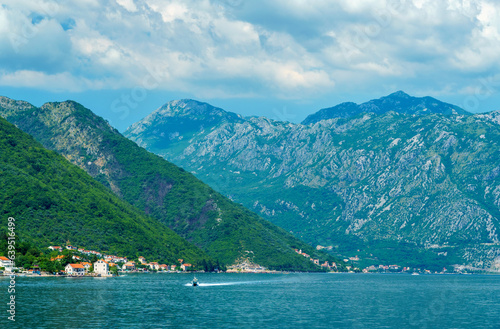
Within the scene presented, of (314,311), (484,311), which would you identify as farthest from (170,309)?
(484,311)

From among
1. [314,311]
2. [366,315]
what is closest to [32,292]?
[314,311]

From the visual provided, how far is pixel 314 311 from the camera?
142m

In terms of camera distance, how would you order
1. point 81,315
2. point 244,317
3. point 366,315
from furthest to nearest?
1. point 366,315
2. point 244,317
3. point 81,315

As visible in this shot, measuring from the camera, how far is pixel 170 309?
137000 mm

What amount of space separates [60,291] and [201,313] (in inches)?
2315

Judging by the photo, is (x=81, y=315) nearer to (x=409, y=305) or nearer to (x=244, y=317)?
(x=244, y=317)

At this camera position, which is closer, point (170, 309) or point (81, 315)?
point (81, 315)

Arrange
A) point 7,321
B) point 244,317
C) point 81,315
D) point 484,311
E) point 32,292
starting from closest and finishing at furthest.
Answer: point 7,321 < point 81,315 < point 244,317 < point 484,311 < point 32,292

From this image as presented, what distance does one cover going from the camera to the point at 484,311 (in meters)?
152

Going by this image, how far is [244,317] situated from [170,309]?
20134 millimetres

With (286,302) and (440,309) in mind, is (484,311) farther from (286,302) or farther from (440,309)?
(286,302)

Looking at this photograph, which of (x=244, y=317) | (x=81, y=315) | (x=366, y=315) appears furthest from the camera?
(x=366, y=315)

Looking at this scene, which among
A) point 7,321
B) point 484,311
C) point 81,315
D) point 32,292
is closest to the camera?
point 7,321

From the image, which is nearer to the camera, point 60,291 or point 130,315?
point 130,315
